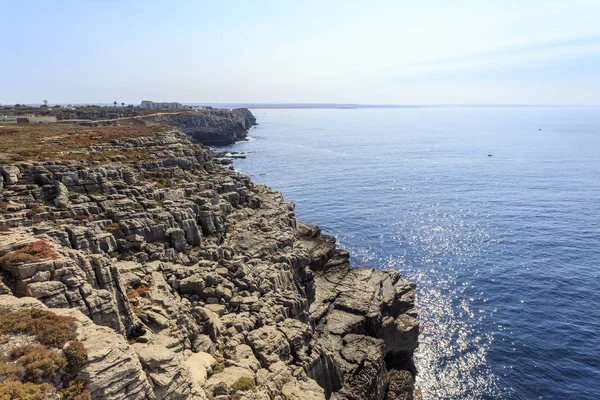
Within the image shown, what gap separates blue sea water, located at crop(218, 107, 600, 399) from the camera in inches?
1955

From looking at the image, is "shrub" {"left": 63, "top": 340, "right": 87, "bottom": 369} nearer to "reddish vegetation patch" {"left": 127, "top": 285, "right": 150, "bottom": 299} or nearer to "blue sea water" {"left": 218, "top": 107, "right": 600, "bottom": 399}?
"reddish vegetation patch" {"left": 127, "top": 285, "right": 150, "bottom": 299}

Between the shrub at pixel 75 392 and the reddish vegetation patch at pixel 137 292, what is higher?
the shrub at pixel 75 392

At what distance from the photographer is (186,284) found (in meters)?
35.8

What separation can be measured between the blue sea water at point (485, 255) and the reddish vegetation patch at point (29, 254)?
43.8m

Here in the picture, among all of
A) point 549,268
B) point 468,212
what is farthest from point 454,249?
point 468,212

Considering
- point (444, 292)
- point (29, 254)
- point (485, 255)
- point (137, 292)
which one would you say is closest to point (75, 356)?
point (29, 254)

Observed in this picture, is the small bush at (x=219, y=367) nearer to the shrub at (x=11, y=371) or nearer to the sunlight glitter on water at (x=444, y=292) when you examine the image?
the shrub at (x=11, y=371)

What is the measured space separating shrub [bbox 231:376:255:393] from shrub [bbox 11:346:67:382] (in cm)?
1117

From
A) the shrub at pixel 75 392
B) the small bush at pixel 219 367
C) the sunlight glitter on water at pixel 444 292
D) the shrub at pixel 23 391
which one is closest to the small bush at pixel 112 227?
the small bush at pixel 219 367

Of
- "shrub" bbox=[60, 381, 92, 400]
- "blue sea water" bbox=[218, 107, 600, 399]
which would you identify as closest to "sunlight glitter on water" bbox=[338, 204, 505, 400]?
"blue sea water" bbox=[218, 107, 600, 399]

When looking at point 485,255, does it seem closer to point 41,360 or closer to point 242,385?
point 242,385

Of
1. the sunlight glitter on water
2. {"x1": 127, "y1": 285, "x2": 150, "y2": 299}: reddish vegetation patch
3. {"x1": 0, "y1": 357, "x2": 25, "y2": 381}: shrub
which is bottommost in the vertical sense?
the sunlight glitter on water

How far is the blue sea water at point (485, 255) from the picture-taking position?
4966cm

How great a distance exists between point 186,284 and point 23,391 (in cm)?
2056
